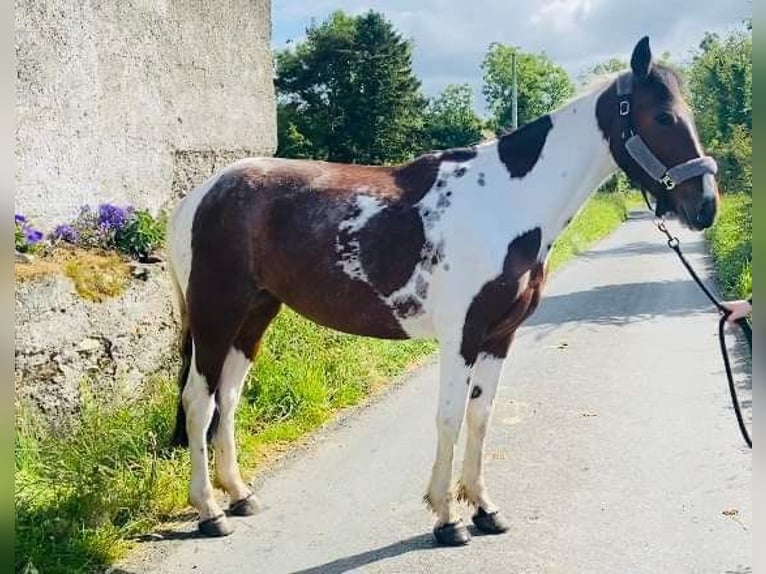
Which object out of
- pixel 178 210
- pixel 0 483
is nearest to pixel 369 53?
pixel 178 210

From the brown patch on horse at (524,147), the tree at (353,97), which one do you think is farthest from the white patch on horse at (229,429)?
the tree at (353,97)

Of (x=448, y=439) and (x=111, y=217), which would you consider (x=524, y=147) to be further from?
(x=111, y=217)

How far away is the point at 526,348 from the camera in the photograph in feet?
28.2

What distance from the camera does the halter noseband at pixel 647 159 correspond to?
12.5 ft

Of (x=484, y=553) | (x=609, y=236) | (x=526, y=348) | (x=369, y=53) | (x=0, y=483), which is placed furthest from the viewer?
(x=369, y=53)

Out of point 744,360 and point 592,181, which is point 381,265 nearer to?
point 592,181

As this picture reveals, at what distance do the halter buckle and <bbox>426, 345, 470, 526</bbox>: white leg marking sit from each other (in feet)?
4.20

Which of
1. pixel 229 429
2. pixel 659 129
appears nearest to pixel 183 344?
pixel 229 429

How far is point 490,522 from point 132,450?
204 centimetres

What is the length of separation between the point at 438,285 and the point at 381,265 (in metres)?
0.32

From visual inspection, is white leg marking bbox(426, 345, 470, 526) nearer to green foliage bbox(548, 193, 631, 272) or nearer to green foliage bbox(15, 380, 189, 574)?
green foliage bbox(15, 380, 189, 574)

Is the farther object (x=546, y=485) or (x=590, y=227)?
(x=590, y=227)


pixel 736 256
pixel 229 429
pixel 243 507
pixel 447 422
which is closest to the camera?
pixel 447 422

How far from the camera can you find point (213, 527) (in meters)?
4.16
